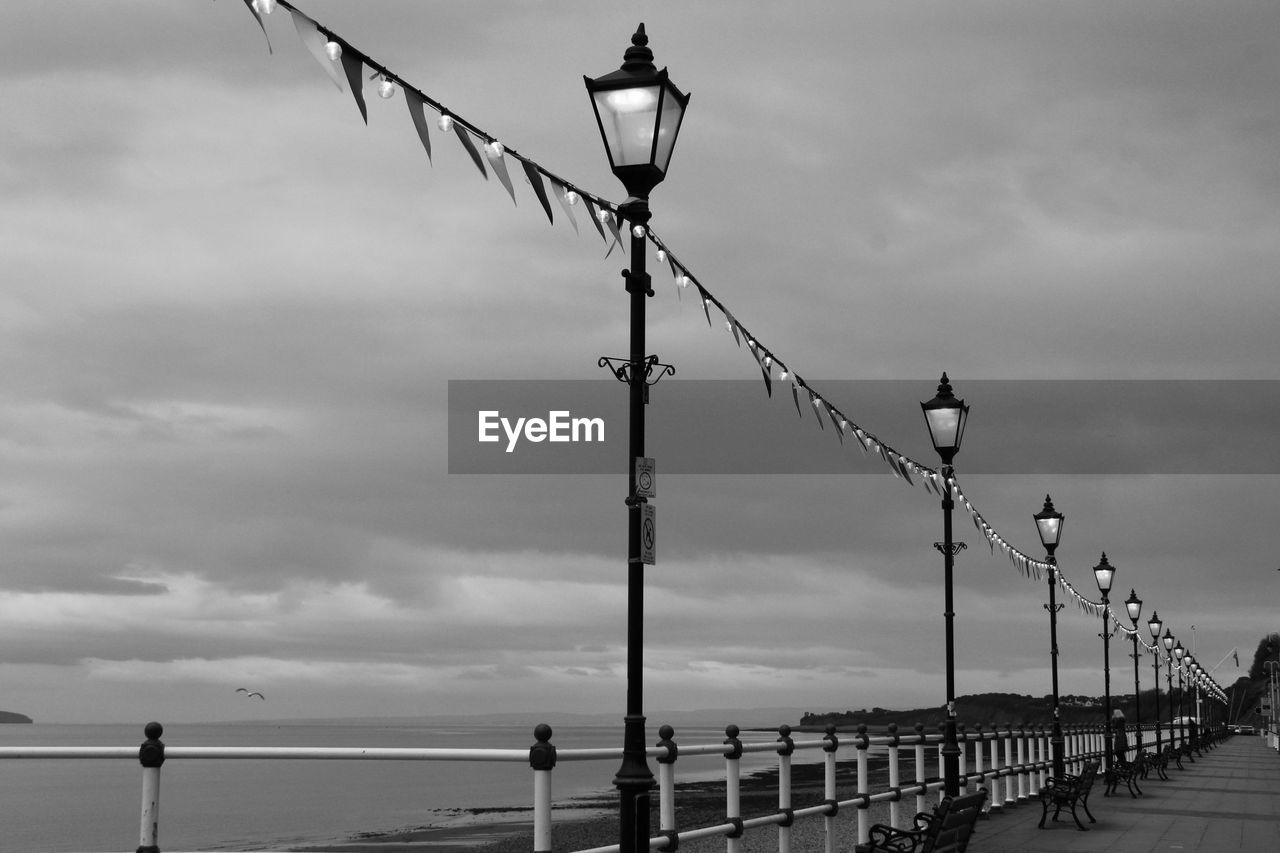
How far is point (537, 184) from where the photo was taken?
28.1ft

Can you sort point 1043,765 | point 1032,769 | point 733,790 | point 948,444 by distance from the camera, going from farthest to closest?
point 1043,765
point 1032,769
point 948,444
point 733,790

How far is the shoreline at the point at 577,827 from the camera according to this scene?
3848 cm

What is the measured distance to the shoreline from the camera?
126ft

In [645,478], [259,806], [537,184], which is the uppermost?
[537,184]

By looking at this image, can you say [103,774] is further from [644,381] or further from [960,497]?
[644,381]

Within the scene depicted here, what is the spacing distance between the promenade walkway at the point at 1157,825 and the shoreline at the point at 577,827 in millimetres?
6179

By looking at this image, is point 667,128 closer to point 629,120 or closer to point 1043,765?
point 629,120

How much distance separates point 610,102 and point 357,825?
6341cm

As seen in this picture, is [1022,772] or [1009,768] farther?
[1022,772]

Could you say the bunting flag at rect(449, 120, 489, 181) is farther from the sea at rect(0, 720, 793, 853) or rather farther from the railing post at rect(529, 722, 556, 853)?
the sea at rect(0, 720, 793, 853)

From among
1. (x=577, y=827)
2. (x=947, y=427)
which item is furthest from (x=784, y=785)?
(x=577, y=827)

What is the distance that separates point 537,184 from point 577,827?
47536 mm

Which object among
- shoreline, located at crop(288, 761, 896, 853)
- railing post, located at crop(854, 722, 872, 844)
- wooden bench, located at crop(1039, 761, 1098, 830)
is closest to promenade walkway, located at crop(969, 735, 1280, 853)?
wooden bench, located at crop(1039, 761, 1098, 830)

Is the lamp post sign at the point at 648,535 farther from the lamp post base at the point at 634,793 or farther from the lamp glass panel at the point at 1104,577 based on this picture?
the lamp glass panel at the point at 1104,577
